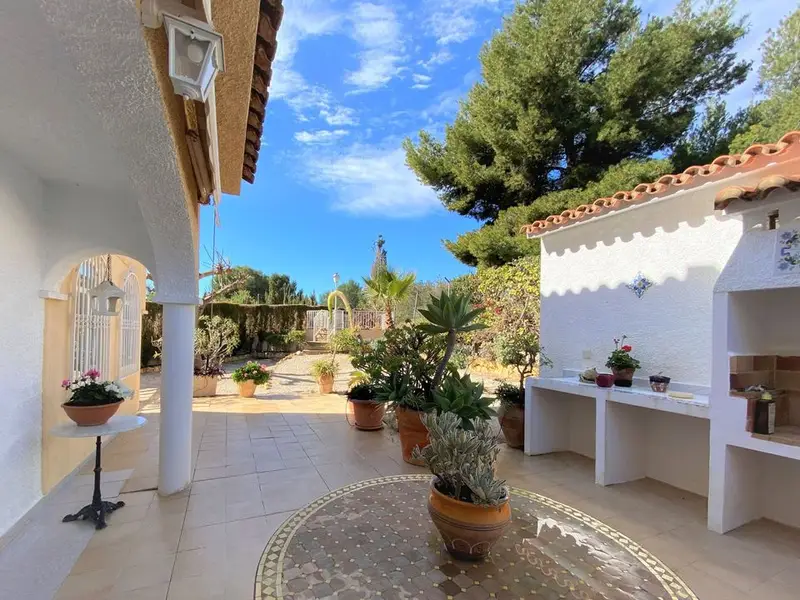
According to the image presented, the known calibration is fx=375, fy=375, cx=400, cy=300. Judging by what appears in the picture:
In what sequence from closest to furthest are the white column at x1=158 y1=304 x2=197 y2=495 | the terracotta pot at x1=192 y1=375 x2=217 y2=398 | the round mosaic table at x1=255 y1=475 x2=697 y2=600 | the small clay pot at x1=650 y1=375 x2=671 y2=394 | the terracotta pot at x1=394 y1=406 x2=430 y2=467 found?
the round mosaic table at x1=255 y1=475 x2=697 y2=600 < the white column at x1=158 y1=304 x2=197 y2=495 < the small clay pot at x1=650 y1=375 x2=671 y2=394 < the terracotta pot at x1=394 y1=406 x2=430 y2=467 < the terracotta pot at x1=192 y1=375 x2=217 y2=398

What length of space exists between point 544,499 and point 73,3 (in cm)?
517

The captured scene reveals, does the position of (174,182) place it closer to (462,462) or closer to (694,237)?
(462,462)

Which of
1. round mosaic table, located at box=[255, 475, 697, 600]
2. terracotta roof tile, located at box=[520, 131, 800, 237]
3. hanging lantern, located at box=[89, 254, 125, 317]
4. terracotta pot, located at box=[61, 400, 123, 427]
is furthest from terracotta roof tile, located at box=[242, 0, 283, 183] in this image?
terracotta roof tile, located at box=[520, 131, 800, 237]

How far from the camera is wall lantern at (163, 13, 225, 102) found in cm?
173

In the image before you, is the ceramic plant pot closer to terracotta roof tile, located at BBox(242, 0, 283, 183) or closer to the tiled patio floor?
the tiled patio floor

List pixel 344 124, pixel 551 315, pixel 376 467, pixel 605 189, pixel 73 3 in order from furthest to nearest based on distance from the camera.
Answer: pixel 344 124 → pixel 605 189 → pixel 551 315 → pixel 376 467 → pixel 73 3

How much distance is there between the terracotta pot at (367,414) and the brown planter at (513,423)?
2112mm

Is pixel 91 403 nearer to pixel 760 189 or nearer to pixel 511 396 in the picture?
pixel 511 396

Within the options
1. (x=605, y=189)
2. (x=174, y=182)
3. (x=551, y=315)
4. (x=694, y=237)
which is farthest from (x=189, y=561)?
(x=605, y=189)

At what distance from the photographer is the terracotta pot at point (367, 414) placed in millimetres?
6727

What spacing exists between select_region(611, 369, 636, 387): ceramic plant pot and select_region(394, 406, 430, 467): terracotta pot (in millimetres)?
2458

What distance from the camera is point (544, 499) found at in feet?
13.7

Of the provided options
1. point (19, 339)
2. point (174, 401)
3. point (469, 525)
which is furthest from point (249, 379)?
point (469, 525)

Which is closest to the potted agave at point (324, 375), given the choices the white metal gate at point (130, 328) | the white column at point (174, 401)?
the white metal gate at point (130, 328)
